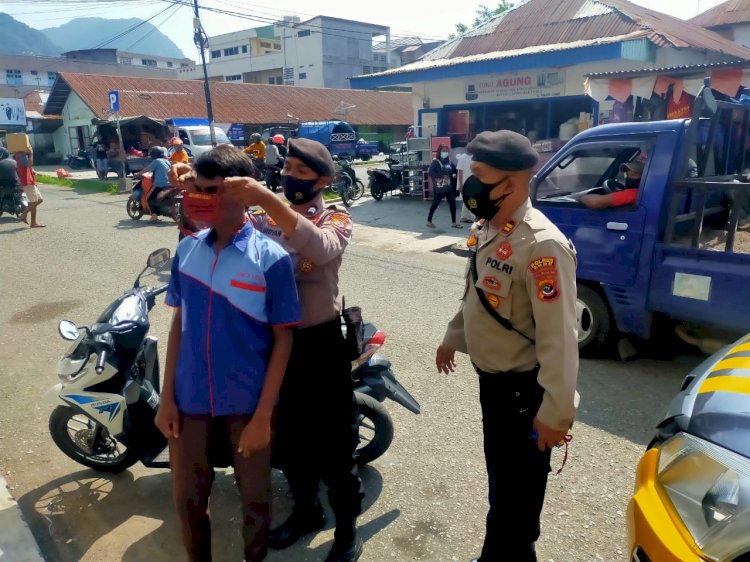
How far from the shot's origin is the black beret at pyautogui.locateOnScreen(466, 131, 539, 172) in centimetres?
197

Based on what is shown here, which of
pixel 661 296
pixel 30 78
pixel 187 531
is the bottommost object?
pixel 187 531

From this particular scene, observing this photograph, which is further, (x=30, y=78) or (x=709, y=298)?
(x=30, y=78)

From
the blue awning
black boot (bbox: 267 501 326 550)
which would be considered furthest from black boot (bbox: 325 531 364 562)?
the blue awning

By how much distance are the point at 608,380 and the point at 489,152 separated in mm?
3083

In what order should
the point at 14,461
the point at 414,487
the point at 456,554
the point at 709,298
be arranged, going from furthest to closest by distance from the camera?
1. the point at 709,298
2. the point at 14,461
3. the point at 414,487
4. the point at 456,554

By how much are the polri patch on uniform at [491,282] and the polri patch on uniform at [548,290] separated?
167 millimetres

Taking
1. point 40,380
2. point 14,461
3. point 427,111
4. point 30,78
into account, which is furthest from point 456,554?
point 30,78

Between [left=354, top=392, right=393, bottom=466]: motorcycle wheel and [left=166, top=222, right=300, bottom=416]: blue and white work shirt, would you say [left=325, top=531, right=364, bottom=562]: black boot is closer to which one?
[left=354, top=392, right=393, bottom=466]: motorcycle wheel

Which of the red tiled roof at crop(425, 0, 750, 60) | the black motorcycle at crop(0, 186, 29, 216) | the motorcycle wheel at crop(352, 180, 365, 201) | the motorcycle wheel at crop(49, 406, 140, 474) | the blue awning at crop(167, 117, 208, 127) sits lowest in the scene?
the motorcycle wheel at crop(49, 406, 140, 474)

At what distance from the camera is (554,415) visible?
6.27 feet

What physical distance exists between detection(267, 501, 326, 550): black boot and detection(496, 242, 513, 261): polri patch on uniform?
161 cm

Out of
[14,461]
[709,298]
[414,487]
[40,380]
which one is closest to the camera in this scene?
[414,487]

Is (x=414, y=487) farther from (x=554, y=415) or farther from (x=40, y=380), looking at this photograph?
(x=40, y=380)

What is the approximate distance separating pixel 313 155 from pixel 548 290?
1051 mm
